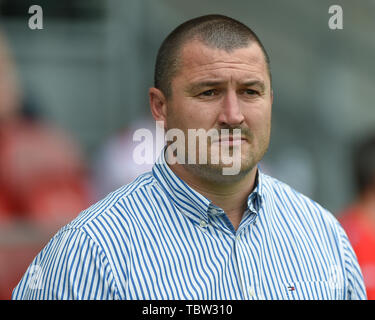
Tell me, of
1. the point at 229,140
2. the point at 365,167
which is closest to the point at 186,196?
the point at 229,140

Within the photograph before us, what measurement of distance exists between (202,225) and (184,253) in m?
0.13

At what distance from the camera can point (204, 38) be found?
2.24 meters

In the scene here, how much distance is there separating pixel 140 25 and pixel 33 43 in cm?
92

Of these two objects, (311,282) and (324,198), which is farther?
(324,198)

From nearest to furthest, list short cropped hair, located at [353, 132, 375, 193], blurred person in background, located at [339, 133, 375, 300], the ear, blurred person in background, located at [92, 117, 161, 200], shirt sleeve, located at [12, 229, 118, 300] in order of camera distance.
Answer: shirt sleeve, located at [12, 229, 118, 300]
the ear
blurred person in background, located at [339, 133, 375, 300]
short cropped hair, located at [353, 132, 375, 193]
blurred person in background, located at [92, 117, 161, 200]

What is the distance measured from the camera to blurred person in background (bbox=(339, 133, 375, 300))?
12.3 feet

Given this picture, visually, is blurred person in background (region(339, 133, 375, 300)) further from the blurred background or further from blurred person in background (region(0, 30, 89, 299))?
blurred person in background (region(0, 30, 89, 299))

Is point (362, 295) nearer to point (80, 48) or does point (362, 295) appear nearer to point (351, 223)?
point (351, 223)

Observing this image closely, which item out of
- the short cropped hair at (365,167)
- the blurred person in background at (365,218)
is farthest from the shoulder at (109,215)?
the short cropped hair at (365,167)

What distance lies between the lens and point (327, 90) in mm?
5691

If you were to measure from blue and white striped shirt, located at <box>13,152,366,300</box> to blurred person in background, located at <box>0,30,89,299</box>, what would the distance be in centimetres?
154

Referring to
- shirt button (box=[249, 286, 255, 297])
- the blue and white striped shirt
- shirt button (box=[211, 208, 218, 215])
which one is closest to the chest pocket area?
the blue and white striped shirt

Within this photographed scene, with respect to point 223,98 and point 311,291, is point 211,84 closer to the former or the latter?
point 223,98
